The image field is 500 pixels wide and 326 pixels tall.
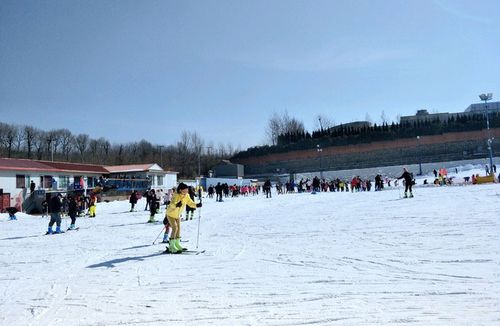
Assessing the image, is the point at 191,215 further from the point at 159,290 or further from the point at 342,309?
the point at 342,309

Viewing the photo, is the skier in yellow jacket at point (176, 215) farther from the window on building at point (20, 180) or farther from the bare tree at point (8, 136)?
the bare tree at point (8, 136)

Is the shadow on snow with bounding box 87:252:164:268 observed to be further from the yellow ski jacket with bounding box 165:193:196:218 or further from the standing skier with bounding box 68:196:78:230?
the standing skier with bounding box 68:196:78:230

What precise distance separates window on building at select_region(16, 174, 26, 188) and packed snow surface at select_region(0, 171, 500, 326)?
90.1 ft

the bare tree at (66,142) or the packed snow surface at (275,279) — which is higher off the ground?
the bare tree at (66,142)

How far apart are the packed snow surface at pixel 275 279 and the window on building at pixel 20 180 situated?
27.5 meters

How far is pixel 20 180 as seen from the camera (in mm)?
35094

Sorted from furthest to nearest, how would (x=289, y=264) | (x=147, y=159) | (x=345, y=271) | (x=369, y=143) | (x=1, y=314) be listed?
(x=147, y=159) → (x=369, y=143) → (x=289, y=264) → (x=345, y=271) → (x=1, y=314)

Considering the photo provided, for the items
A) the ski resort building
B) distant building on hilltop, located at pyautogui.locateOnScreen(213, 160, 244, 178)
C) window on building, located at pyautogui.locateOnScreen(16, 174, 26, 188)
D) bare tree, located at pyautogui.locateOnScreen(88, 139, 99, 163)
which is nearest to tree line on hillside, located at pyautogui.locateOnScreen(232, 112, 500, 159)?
distant building on hilltop, located at pyautogui.locateOnScreen(213, 160, 244, 178)

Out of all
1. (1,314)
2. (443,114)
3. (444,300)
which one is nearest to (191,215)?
(1,314)

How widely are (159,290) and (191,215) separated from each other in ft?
34.8

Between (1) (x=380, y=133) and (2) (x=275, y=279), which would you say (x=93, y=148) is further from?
(2) (x=275, y=279)

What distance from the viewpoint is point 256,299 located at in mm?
5008

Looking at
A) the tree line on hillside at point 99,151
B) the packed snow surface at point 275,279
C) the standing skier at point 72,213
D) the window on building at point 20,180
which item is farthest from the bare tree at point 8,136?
the packed snow surface at point 275,279

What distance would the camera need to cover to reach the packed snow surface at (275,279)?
4441mm
